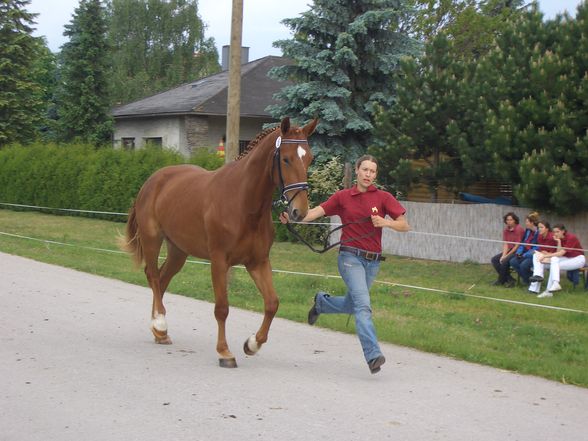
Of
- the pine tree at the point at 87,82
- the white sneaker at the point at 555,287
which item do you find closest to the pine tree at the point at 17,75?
the pine tree at the point at 87,82

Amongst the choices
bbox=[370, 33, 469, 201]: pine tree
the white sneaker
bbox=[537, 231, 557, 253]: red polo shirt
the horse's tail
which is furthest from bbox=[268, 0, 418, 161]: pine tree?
the horse's tail

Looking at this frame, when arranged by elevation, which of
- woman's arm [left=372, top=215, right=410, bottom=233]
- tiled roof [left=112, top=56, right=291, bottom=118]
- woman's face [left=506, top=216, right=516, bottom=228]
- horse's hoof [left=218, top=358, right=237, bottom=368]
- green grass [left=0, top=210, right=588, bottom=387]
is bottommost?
green grass [left=0, top=210, right=588, bottom=387]

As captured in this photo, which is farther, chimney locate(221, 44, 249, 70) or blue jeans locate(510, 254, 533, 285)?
chimney locate(221, 44, 249, 70)

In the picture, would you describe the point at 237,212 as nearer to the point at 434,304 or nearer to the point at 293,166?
the point at 293,166

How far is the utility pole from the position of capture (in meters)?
13.0

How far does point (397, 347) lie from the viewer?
8.35 metres

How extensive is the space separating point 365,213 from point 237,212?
116cm

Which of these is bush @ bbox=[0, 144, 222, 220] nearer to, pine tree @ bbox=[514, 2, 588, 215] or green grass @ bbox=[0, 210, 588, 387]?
green grass @ bbox=[0, 210, 588, 387]

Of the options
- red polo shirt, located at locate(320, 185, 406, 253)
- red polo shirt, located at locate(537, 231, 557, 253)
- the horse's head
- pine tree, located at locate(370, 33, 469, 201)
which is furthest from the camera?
pine tree, located at locate(370, 33, 469, 201)

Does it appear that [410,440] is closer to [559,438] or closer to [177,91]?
[559,438]

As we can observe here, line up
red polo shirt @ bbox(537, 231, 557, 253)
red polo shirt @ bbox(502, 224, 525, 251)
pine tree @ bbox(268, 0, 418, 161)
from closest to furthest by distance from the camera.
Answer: red polo shirt @ bbox(537, 231, 557, 253)
red polo shirt @ bbox(502, 224, 525, 251)
pine tree @ bbox(268, 0, 418, 161)

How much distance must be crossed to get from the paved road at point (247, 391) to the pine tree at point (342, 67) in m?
12.1

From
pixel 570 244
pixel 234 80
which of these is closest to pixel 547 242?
pixel 570 244

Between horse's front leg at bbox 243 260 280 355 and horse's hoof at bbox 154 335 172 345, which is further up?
horse's front leg at bbox 243 260 280 355
